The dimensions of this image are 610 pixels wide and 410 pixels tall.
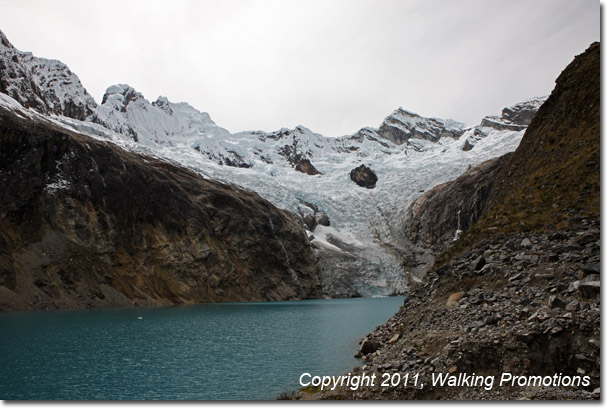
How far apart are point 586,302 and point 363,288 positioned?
337 ft

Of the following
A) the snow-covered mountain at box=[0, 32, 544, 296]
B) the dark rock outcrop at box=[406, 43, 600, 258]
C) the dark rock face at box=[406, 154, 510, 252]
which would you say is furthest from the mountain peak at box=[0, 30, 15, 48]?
the dark rock outcrop at box=[406, 43, 600, 258]

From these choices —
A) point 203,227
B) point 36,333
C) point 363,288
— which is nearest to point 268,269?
point 203,227

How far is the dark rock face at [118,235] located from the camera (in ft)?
217

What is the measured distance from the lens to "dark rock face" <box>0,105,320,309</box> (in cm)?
6625

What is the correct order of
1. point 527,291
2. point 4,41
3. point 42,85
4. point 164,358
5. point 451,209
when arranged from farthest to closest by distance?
point 42,85
point 451,209
point 4,41
point 164,358
point 527,291

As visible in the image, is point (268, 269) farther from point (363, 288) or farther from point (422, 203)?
point (422, 203)

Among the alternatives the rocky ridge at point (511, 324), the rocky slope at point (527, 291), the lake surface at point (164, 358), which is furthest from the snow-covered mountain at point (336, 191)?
the rocky ridge at point (511, 324)

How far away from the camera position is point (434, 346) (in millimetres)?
16141

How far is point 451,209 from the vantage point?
127375mm

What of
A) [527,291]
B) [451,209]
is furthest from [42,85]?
[527,291]

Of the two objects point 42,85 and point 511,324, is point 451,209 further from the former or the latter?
point 42,85

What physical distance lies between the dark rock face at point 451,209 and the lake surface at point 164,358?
84.2m

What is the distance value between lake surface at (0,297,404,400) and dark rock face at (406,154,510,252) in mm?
84208

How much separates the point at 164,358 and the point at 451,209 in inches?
4435
